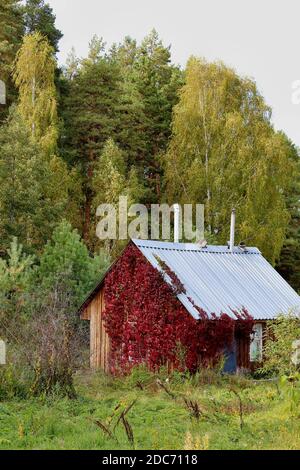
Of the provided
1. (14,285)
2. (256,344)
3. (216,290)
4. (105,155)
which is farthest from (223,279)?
(105,155)

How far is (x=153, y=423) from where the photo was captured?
1194 centimetres

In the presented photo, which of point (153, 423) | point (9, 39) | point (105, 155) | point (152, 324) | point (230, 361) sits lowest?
point (230, 361)

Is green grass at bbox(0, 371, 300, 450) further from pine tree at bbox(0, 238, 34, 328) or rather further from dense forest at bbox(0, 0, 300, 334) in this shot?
dense forest at bbox(0, 0, 300, 334)

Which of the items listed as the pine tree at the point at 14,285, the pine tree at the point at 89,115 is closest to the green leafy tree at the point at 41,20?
the pine tree at the point at 89,115

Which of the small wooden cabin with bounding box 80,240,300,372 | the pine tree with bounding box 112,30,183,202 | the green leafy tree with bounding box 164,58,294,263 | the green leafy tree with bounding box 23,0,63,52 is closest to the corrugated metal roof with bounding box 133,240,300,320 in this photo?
the small wooden cabin with bounding box 80,240,300,372

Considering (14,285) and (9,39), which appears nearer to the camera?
(14,285)

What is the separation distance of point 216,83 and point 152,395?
74.0 feet

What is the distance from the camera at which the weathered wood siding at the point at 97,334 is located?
75.0ft

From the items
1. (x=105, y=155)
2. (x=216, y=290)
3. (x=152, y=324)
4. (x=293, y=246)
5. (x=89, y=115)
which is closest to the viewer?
(x=152, y=324)

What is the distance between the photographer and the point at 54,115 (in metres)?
35.0

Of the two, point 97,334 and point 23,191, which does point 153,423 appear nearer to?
point 97,334

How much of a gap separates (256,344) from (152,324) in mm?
3507

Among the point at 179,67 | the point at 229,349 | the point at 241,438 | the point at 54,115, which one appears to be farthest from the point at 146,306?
the point at 179,67

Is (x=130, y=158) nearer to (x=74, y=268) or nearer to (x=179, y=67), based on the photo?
(x=179, y=67)
